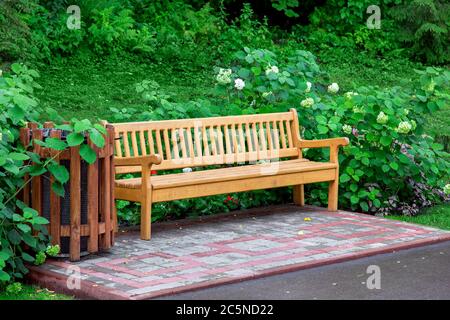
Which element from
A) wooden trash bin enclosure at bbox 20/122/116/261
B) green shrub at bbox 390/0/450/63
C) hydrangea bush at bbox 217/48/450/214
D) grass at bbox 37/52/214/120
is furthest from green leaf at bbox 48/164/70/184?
green shrub at bbox 390/0/450/63

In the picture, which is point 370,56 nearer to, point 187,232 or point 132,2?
point 132,2

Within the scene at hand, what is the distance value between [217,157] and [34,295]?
2987 mm

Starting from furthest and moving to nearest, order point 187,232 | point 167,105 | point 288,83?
point 288,83 < point 167,105 < point 187,232

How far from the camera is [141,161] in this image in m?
8.49

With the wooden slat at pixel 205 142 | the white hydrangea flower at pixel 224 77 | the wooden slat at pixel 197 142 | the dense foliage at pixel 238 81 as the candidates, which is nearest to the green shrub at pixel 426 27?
the dense foliage at pixel 238 81

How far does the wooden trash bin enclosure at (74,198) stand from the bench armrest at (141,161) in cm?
56

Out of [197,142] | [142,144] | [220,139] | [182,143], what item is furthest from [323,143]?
[142,144]

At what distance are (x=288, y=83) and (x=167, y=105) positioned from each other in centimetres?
135

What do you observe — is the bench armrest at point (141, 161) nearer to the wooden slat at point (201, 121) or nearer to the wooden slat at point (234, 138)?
the wooden slat at point (201, 121)

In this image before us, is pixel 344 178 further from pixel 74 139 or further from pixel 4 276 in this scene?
pixel 4 276

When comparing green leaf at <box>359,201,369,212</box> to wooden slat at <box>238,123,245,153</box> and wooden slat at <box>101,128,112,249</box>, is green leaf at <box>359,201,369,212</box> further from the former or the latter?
wooden slat at <box>101,128,112,249</box>
